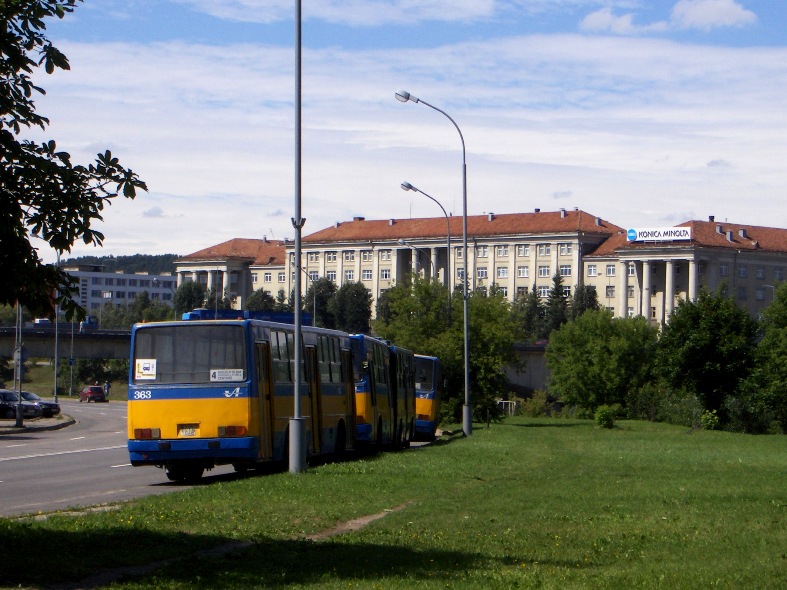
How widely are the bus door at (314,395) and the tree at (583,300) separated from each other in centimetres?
12960

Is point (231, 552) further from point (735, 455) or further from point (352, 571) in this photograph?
point (735, 455)

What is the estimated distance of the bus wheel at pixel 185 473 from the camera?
2369cm

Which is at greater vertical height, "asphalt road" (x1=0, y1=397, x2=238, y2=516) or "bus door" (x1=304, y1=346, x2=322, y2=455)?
"bus door" (x1=304, y1=346, x2=322, y2=455)

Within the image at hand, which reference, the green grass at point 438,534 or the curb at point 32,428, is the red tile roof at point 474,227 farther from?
the green grass at point 438,534

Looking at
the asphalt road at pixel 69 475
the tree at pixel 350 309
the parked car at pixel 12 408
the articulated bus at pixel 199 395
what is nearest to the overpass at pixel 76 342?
the parked car at pixel 12 408

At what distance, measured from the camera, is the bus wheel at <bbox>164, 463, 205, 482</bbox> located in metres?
23.7

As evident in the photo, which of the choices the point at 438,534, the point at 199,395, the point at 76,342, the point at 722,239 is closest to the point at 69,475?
the point at 199,395

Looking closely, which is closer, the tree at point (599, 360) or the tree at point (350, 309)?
the tree at point (599, 360)

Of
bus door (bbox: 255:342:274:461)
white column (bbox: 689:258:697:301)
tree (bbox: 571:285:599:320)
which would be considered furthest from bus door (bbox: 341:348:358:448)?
white column (bbox: 689:258:697:301)

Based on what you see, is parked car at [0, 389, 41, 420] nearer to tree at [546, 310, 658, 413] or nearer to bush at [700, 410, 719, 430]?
bush at [700, 410, 719, 430]

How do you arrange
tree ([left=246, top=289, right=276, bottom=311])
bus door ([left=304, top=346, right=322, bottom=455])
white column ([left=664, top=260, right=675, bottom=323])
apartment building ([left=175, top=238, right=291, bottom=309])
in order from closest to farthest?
bus door ([left=304, top=346, right=322, bottom=455]), white column ([left=664, top=260, right=675, bottom=323]), tree ([left=246, top=289, right=276, bottom=311]), apartment building ([left=175, top=238, right=291, bottom=309])

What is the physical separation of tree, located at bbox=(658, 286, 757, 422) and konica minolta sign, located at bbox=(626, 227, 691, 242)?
87116 millimetres

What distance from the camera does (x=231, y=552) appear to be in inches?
455

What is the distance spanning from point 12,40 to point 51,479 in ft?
48.1
